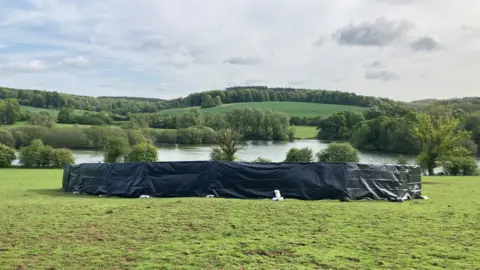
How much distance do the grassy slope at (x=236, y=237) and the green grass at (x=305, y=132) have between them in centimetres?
7807

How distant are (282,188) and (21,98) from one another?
4120 inches

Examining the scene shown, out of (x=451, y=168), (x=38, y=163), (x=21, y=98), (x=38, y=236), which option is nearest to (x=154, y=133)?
(x=38, y=163)

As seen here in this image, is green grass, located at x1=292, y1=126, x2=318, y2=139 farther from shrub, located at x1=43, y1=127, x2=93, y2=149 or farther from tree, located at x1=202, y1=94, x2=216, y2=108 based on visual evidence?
shrub, located at x1=43, y1=127, x2=93, y2=149

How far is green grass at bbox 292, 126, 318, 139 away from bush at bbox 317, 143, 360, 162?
1824 inches

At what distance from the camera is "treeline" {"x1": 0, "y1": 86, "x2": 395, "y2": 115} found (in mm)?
107062

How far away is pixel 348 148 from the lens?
42.6 m

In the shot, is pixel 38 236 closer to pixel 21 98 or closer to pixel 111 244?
pixel 111 244

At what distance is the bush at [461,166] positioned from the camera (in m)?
39.6

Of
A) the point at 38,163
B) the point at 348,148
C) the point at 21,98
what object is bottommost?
the point at 38,163

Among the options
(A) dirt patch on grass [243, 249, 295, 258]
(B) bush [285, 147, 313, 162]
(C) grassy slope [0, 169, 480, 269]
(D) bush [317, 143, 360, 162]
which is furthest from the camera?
(B) bush [285, 147, 313, 162]

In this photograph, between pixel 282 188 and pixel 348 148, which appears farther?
pixel 348 148

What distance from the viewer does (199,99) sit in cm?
12188

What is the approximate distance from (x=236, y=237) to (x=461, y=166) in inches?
1469

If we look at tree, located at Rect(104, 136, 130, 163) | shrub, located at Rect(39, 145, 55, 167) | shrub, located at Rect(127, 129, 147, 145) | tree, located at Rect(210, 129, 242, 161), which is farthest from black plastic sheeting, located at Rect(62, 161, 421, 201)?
shrub, located at Rect(127, 129, 147, 145)
